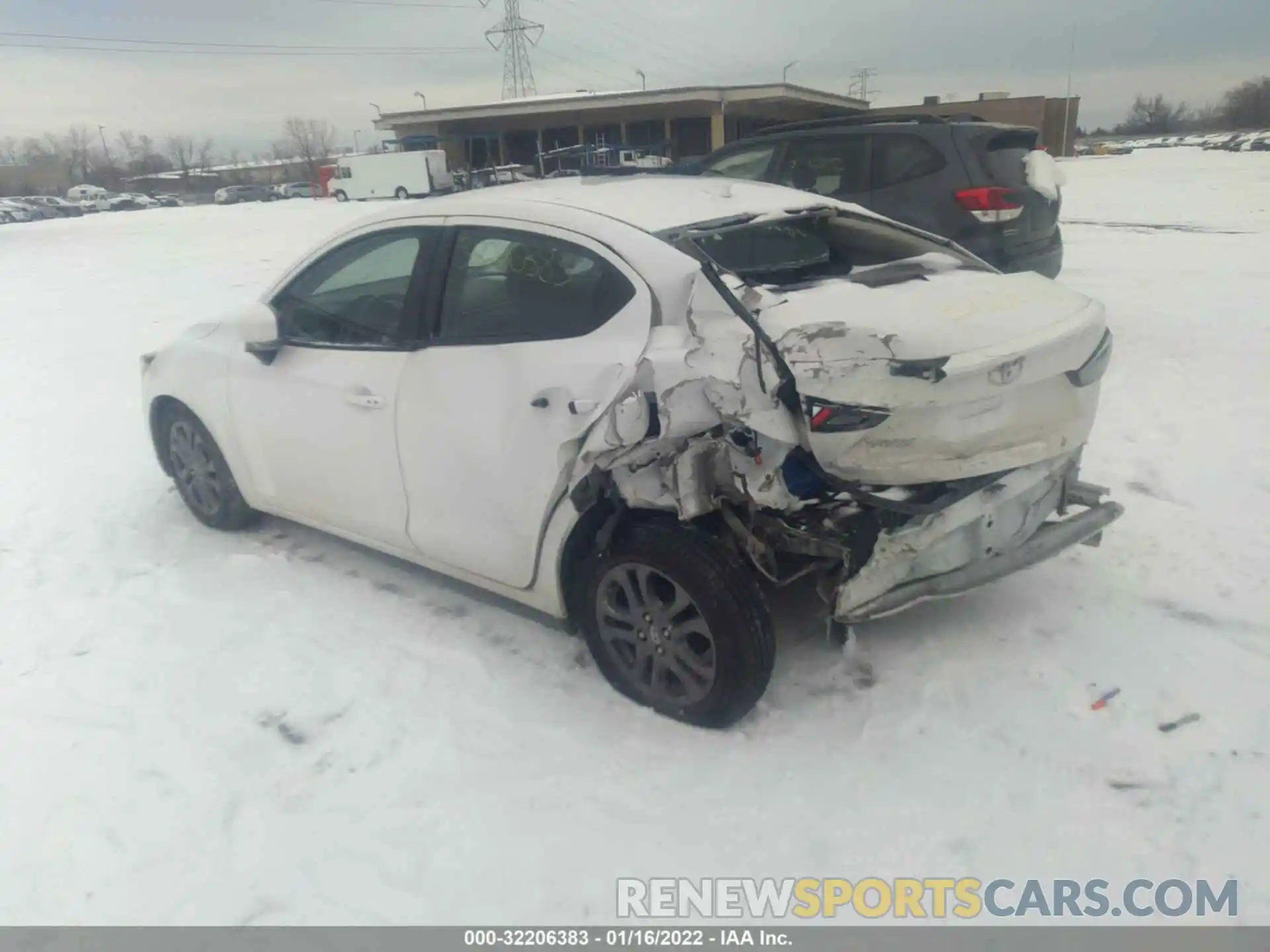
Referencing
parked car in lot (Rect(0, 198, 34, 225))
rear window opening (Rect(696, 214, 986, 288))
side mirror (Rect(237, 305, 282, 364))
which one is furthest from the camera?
parked car in lot (Rect(0, 198, 34, 225))

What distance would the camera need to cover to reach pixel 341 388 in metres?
3.69

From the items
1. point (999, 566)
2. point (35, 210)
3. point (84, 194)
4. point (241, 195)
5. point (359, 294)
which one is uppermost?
point (359, 294)

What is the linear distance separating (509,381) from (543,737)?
1204mm

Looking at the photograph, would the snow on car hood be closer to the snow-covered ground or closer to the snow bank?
the snow-covered ground

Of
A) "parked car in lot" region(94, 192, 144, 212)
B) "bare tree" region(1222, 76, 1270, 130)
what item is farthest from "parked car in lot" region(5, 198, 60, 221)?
"bare tree" region(1222, 76, 1270, 130)

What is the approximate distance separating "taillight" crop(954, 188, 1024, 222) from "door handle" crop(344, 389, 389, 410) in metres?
4.89

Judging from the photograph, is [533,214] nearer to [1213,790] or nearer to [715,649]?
[715,649]

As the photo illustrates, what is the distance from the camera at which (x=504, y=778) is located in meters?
2.83

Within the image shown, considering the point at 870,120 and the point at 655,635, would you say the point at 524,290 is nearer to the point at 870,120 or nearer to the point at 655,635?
the point at 655,635

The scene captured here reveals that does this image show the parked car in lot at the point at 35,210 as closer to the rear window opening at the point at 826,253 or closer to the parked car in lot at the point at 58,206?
the parked car in lot at the point at 58,206

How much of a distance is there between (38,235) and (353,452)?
28.3m

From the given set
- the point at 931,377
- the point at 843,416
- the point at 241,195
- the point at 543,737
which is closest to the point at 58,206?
the point at 241,195

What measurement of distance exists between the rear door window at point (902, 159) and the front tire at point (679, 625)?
5.09 metres

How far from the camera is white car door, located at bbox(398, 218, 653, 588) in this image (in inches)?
117
